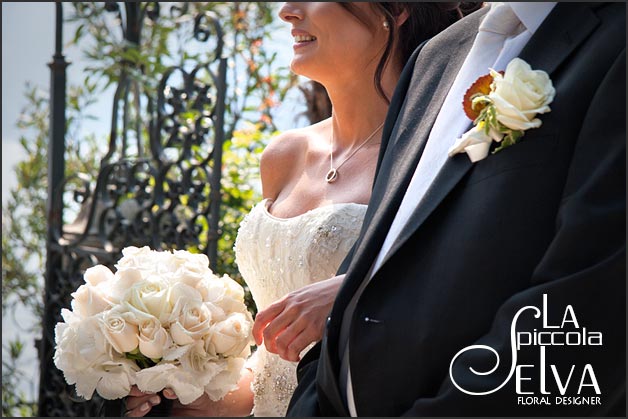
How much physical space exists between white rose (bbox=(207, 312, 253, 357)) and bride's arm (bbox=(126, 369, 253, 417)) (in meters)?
0.17

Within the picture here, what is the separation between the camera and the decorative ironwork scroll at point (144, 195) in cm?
475

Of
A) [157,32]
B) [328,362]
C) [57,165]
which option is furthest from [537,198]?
[157,32]

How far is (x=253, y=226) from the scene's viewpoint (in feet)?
10.2

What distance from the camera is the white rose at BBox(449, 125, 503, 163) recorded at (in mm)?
1875

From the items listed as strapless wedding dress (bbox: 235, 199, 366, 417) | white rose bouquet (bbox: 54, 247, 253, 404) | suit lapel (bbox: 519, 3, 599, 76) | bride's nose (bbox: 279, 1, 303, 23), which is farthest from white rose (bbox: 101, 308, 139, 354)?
suit lapel (bbox: 519, 3, 599, 76)

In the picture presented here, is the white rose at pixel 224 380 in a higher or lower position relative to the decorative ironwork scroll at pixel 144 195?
higher

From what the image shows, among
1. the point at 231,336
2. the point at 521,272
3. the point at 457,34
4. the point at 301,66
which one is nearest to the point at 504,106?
the point at 521,272

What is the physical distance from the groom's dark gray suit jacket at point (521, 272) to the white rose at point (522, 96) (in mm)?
28

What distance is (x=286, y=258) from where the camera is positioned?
2.92 meters

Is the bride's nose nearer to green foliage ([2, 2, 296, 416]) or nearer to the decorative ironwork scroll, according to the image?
the decorative ironwork scroll

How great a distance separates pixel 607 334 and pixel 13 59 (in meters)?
5.70

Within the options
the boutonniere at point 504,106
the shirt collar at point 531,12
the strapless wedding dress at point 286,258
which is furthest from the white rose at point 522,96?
the strapless wedding dress at point 286,258

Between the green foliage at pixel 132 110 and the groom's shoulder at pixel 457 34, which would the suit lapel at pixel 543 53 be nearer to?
the groom's shoulder at pixel 457 34

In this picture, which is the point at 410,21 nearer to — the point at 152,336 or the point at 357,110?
the point at 357,110
